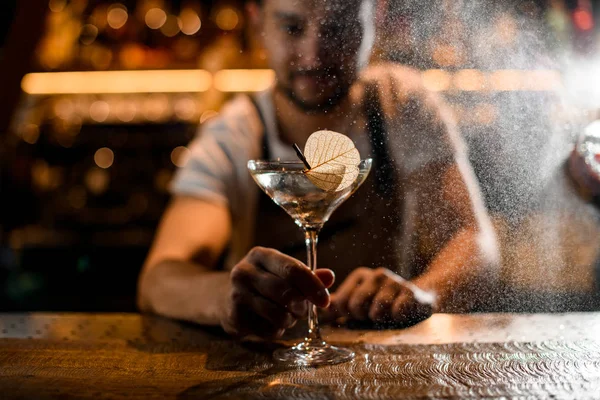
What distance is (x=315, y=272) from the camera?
0.84 metres

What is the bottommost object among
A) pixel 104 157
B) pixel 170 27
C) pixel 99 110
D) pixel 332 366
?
pixel 332 366

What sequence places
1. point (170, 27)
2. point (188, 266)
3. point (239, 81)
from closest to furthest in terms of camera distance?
point (188, 266), point (239, 81), point (170, 27)

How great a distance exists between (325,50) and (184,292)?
0.51 metres

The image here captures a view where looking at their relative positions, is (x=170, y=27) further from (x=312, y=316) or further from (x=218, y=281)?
(x=312, y=316)

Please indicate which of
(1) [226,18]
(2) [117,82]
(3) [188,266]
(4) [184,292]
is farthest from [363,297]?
(2) [117,82]

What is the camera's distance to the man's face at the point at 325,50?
2.96 ft

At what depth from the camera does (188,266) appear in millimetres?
1420

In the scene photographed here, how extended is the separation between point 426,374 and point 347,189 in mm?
230

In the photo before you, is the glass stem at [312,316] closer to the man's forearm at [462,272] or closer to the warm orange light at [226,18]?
the man's forearm at [462,272]

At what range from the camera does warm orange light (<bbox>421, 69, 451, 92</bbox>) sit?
89 centimetres

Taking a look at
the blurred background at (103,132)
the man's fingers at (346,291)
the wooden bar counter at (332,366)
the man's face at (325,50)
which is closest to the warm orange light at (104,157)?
the blurred background at (103,132)

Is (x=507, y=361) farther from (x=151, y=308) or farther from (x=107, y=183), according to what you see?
(x=107, y=183)

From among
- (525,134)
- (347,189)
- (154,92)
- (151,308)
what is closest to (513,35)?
(525,134)

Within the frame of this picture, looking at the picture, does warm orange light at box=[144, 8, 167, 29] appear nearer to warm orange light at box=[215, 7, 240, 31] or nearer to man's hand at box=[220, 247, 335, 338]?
warm orange light at box=[215, 7, 240, 31]
